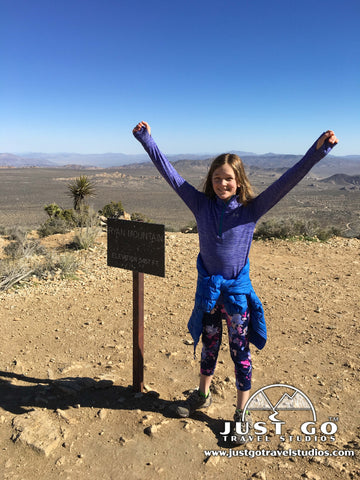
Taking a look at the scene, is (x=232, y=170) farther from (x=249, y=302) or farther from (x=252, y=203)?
(x=249, y=302)

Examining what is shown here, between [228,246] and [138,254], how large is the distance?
80cm

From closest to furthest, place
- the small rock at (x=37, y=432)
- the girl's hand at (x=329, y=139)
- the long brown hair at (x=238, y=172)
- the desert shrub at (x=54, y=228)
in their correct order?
the girl's hand at (x=329, y=139) → the long brown hair at (x=238, y=172) → the small rock at (x=37, y=432) → the desert shrub at (x=54, y=228)

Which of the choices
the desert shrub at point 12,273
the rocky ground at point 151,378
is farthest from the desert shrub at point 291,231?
the desert shrub at point 12,273

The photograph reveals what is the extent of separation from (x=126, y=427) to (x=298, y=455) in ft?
3.90

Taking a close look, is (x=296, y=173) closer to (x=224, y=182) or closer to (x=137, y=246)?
(x=224, y=182)

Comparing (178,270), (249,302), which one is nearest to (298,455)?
(249,302)

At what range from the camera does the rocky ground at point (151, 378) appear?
237 cm

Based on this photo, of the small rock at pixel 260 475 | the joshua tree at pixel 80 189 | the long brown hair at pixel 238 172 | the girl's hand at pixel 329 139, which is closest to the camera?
the girl's hand at pixel 329 139

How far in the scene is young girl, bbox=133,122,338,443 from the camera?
2.36 m

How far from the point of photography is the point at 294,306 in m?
5.02

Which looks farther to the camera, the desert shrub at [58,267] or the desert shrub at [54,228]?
the desert shrub at [54,228]

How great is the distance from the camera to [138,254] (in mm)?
2863

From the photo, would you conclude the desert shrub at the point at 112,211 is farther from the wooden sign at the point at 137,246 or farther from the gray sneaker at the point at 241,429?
the gray sneaker at the point at 241,429

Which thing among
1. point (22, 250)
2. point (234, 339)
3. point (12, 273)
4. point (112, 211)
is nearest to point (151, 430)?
point (234, 339)
